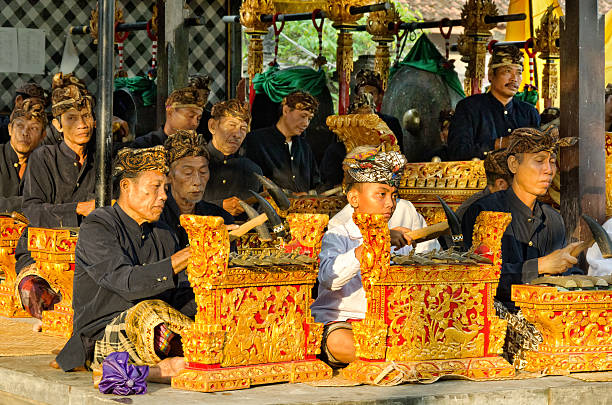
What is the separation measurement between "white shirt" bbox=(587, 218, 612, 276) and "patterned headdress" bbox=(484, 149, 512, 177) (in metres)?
0.62

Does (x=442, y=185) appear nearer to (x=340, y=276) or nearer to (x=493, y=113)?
(x=493, y=113)

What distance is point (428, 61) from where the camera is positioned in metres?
11.0

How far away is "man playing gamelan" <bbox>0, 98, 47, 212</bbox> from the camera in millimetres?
8570

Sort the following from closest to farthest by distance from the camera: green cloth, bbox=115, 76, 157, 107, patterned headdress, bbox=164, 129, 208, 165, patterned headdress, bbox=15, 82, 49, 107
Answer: patterned headdress, bbox=164, 129, 208, 165 < patterned headdress, bbox=15, 82, 49, 107 < green cloth, bbox=115, 76, 157, 107

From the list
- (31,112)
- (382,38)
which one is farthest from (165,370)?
(382,38)

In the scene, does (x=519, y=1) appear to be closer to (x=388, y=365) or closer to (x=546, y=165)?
(x=546, y=165)

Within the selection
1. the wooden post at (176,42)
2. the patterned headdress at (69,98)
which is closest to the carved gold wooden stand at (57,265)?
the patterned headdress at (69,98)

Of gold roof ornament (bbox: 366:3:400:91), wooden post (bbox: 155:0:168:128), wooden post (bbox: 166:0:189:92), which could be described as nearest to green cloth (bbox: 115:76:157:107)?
wooden post (bbox: 155:0:168:128)

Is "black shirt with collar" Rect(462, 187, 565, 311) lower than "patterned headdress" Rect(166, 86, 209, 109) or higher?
lower

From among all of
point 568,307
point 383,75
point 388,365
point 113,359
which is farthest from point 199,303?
point 383,75

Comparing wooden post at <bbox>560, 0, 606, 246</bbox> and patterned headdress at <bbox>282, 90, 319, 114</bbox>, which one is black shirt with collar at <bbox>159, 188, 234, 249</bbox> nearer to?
wooden post at <bbox>560, 0, 606, 246</bbox>

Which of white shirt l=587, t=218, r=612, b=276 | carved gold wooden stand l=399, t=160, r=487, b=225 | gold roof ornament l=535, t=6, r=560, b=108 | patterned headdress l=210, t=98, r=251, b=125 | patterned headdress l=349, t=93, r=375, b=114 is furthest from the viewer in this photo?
gold roof ornament l=535, t=6, r=560, b=108

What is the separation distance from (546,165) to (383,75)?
15.3ft

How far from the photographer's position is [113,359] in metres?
5.24
